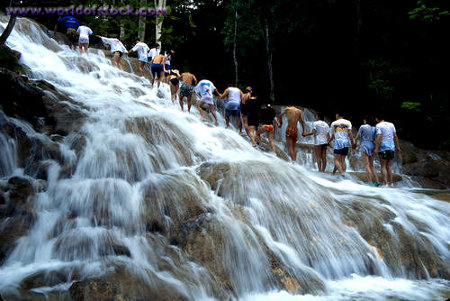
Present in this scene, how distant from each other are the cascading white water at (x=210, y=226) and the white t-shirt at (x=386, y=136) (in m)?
2.33

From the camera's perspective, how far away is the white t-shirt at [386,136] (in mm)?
10070

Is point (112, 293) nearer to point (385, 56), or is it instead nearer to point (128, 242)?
point (128, 242)

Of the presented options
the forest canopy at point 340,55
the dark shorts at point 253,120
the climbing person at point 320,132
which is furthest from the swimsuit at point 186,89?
the climbing person at point 320,132

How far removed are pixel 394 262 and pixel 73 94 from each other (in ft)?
27.4

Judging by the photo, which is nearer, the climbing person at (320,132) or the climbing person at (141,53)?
the climbing person at (320,132)

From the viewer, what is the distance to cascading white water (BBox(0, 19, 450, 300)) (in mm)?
4664

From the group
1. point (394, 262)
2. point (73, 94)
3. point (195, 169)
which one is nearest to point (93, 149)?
point (195, 169)

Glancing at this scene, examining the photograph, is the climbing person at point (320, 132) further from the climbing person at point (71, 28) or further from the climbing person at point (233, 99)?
the climbing person at point (71, 28)

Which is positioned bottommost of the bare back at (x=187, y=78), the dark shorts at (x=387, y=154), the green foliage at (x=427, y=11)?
the dark shorts at (x=387, y=154)

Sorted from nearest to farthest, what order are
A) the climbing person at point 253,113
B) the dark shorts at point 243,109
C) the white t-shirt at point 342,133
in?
the white t-shirt at point 342,133
the climbing person at point 253,113
the dark shorts at point 243,109

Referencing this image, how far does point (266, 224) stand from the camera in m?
5.82

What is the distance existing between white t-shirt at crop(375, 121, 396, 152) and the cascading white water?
2.33 metres

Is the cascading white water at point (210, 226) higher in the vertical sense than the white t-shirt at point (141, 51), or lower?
lower

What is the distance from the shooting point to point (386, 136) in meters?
10.1
